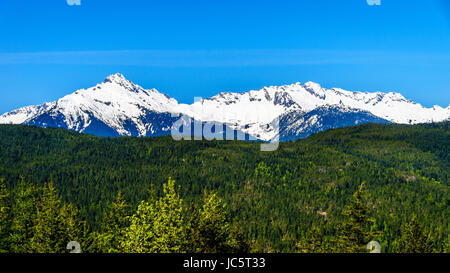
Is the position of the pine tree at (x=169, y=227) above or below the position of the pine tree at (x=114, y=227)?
above

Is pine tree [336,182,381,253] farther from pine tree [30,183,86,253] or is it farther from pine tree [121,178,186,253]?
pine tree [30,183,86,253]

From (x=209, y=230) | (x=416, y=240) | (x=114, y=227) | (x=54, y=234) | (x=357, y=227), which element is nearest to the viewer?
(x=209, y=230)

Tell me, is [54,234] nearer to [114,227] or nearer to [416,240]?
[114,227]

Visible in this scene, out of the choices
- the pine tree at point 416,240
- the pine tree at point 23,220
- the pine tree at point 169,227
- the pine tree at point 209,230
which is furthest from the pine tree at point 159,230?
the pine tree at point 416,240

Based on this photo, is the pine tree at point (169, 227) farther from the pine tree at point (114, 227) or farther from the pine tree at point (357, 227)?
the pine tree at point (357, 227)

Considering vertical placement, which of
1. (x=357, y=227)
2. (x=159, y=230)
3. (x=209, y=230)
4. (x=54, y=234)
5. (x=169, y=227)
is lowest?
(x=54, y=234)

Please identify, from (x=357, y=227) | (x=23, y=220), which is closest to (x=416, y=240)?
(x=357, y=227)

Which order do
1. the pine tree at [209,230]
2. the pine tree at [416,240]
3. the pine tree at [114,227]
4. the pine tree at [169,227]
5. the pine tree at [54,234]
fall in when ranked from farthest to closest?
the pine tree at [416,240], the pine tree at [114,227], the pine tree at [54,234], the pine tree at [209,230], the pine tree at [169,227]

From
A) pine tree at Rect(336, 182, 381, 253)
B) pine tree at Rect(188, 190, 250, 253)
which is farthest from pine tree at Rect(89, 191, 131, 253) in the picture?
pine tree at Rect(336, 182, 381, 253)
